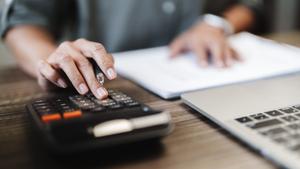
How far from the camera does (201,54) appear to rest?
2.33ft

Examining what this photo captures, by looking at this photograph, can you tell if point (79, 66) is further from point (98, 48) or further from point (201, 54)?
point (201, 54)

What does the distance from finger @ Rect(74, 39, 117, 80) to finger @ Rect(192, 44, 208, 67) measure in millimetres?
220

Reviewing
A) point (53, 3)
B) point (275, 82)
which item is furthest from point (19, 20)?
point (275, 82)

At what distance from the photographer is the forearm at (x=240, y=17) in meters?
1.07

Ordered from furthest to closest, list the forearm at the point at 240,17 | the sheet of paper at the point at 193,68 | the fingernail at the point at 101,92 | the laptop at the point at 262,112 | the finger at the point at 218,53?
the forearm at the point at 240,17
the finger at the point at 218,53
the sheet of paper at the point at 193,68
the fingernail at the point at 101,92
the laptop at the point at 262,112

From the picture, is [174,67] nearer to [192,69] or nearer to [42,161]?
[192,69]

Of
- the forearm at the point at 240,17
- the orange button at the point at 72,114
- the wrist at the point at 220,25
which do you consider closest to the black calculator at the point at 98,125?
the orange button at the point at 72,114

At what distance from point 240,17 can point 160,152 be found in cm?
80

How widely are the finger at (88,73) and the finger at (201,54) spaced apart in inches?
9.3

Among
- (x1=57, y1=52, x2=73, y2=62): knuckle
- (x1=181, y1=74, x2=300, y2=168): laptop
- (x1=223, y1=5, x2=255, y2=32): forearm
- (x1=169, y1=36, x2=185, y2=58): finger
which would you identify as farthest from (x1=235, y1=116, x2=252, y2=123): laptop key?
(x1=223, y1=5, x2=255, y2=32): forearm

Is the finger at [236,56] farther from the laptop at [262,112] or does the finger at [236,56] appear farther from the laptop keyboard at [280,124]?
the laptop keyboard at [280,124]

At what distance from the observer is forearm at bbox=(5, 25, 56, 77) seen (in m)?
0.71

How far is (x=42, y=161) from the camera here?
357 mm

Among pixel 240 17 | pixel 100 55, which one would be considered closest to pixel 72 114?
pixel 100 55
